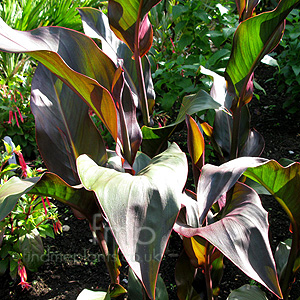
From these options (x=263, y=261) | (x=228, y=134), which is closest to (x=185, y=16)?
(x=228, y=134)

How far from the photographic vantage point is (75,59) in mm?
1062

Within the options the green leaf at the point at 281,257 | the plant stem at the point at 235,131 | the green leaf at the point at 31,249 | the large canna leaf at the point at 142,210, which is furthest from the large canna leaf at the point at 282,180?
the green leaf at the point at 31,249

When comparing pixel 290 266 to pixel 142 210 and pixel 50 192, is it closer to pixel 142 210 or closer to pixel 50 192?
pixel 142 210

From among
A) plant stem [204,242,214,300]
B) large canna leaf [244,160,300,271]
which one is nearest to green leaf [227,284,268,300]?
plant stem [204,242,214,300]

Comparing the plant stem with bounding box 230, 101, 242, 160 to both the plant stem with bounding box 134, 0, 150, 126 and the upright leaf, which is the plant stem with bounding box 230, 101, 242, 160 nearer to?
the upright leaf

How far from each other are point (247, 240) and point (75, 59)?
28.5 inches

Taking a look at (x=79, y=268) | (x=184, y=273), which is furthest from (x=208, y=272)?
(x=79, y=268)

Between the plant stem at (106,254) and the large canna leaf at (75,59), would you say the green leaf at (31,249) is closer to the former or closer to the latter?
the plant stem at (106,254)

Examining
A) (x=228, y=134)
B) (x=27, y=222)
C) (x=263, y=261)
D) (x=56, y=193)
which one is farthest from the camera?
(x=228, y=134)

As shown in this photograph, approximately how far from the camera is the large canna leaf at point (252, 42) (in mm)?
1147

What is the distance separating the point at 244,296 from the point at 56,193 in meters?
0.79

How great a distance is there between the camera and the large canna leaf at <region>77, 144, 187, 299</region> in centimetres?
68

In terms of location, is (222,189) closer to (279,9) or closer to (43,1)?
(279,9)

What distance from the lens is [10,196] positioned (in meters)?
0.89
